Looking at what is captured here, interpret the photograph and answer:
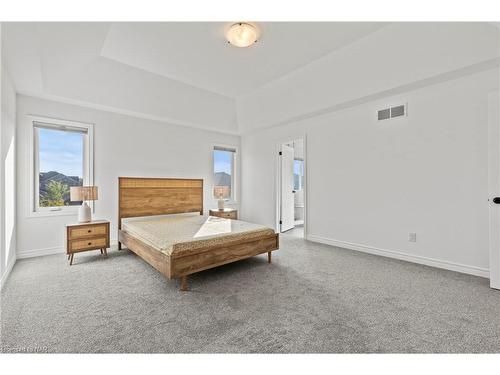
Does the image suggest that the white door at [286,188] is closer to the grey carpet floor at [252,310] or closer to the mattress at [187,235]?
the mattress at [187,235]

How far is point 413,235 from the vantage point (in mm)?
3209

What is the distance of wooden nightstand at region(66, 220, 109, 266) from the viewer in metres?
3.15

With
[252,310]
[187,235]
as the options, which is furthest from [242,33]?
[252,310]

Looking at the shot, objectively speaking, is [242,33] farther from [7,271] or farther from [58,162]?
[7,271]

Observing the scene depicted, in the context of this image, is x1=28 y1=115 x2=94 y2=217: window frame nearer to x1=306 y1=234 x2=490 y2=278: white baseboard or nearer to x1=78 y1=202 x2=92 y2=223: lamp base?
x1=78 y1=202 x2=92 y2=223: lamp base

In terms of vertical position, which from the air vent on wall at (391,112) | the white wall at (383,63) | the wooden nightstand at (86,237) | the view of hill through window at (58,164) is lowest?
the wooden nightstand at (86,237)

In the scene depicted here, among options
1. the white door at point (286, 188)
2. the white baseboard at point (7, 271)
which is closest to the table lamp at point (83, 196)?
the white baseboard at point (7, 271)

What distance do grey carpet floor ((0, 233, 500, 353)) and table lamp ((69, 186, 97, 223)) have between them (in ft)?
2.23

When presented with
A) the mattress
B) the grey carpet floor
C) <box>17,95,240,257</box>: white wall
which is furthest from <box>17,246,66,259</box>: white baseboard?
the mattress

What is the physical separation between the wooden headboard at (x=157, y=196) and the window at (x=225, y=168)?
0.69 meters

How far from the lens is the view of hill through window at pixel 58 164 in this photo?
3.58 meters
